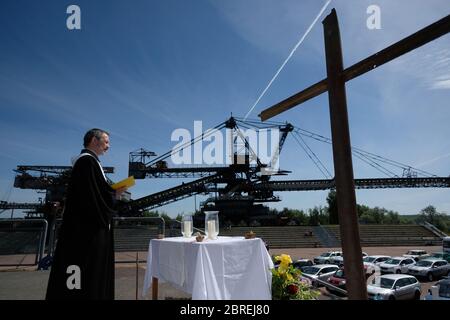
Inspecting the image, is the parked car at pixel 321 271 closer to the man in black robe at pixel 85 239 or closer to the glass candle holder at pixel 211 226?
the glass candle holder at pixel 211 226

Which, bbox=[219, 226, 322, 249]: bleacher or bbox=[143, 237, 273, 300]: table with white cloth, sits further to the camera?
bbox=[219, 226, 322, 249]: bleacher

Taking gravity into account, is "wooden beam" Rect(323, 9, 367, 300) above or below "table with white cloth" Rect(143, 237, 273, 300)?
above

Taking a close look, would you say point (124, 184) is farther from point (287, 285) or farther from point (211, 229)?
point (287, 285)

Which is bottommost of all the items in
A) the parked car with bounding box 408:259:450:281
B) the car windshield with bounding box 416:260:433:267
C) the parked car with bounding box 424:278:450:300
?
the parked car with bounding box 408:259:450:281

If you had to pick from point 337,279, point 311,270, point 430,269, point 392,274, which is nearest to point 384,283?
point 392,274

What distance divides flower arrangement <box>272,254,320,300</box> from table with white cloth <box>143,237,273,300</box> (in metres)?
0.22

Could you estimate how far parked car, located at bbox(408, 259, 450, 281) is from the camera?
19.5m

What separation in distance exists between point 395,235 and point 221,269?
45268 mm

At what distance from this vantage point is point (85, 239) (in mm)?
3002

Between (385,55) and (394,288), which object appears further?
(394,288)

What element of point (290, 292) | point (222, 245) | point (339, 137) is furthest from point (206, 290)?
point (339, 137)

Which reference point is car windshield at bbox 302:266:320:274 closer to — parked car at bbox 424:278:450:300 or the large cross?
parked car at bbox 424:278:450:300

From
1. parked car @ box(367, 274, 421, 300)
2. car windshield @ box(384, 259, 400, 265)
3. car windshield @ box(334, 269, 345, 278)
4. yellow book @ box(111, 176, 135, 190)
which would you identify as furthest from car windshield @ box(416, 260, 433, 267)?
yellow book @ box(111, 176, 135, 190)

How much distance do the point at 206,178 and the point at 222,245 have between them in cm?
4213
